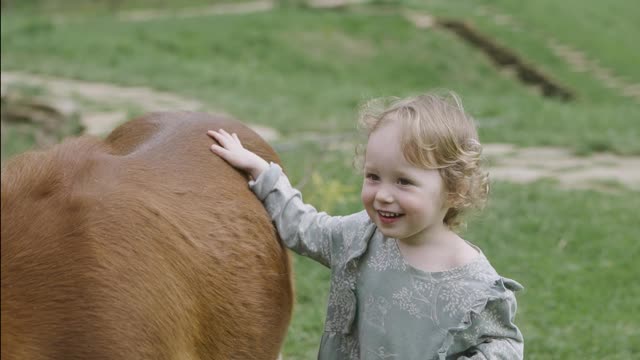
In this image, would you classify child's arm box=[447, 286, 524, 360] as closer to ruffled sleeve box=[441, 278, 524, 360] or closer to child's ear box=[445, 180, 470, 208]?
ruffled sleeve box=[441, 278, 524, 360]

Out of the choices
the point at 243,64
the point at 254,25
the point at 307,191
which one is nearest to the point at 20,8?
the point at 254,25

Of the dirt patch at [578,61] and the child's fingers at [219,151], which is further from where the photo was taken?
the dirt patch at [578,61]

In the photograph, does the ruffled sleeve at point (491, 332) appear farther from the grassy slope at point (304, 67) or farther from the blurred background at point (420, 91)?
the grassy slope at point (304, 67)

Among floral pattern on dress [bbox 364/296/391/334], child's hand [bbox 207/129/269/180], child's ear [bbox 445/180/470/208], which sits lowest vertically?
floral pattern on dress [bbox 364/296/391/334]

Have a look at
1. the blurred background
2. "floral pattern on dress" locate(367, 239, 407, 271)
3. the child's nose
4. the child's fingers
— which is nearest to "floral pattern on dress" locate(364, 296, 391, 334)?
Answer: "floral pattern on dress" locate(367, 239, 407, 271)

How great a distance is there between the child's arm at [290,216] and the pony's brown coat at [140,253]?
1.9 inches

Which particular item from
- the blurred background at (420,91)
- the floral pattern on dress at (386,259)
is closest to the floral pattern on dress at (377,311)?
the floral pattern on dress at (386,259)

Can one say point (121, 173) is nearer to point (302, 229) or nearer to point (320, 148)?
point (302, 229)

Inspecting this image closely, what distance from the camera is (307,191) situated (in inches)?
271

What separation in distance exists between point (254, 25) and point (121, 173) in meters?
16.4

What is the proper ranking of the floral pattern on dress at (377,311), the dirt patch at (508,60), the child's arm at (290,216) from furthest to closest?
the dirt patch at (508,60), the child's arm at (290,216), the floral pattern on dress at (377,311)

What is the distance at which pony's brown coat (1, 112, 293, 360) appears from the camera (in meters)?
2.62

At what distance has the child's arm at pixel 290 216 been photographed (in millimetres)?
3621

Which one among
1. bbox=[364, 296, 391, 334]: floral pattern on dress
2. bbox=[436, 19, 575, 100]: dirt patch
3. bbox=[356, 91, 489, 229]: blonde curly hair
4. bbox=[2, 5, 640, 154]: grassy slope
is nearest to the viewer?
bbox=[356, 91, 489, 229]: blonde curly hair
